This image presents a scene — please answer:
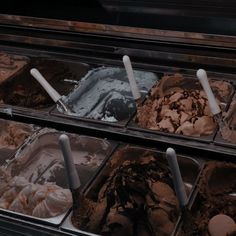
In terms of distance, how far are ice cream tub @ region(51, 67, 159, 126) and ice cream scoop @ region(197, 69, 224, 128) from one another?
356 millimetres

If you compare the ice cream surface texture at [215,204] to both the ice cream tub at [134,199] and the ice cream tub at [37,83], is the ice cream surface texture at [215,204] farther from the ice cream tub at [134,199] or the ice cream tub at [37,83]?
the ice cream tub at [37,83]

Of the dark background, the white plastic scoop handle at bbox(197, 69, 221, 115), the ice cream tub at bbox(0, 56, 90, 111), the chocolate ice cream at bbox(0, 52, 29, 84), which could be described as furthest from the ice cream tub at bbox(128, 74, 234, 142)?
the chocolate ice cream at bbox(0, 52, 29, 84)

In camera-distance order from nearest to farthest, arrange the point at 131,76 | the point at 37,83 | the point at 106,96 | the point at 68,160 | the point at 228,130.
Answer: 1. the point at 68,160
2. the point at 228,130
3. the point at 131,76
4. the point at 106,96
5. the point at 37,83

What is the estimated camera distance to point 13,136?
2.00 m

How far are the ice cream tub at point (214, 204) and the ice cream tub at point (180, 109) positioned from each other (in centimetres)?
12

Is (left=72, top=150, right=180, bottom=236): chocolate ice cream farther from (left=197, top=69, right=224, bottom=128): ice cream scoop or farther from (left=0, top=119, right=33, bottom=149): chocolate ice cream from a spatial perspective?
(left=0, top=119, right=33, bottom=149): chocolate ice cream

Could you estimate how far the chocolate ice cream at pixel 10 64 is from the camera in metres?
2.29

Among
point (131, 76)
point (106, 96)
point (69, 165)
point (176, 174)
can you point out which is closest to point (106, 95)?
point (106, 96)

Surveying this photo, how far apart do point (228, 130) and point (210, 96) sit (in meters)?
0.19

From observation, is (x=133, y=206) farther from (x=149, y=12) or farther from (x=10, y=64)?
(x=10, y=64)

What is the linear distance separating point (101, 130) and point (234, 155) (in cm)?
51

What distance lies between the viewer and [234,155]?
154 centimetres

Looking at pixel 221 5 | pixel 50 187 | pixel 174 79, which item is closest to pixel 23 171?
pixel 50 187

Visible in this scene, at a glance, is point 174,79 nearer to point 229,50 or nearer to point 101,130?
point 229,50
